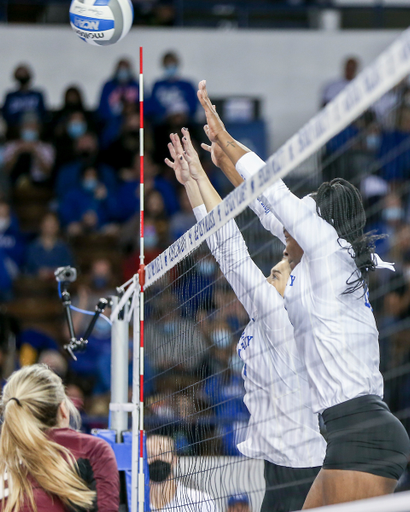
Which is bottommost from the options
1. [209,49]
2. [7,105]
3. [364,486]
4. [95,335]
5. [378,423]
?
[364,486]

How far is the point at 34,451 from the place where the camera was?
3.05 m

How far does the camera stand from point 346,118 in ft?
7.39

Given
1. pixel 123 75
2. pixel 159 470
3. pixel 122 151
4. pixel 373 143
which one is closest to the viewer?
pixel 159 470

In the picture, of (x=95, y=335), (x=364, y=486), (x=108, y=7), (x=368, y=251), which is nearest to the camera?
(x=364, y=486)

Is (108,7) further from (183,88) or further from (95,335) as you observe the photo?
(183,88)

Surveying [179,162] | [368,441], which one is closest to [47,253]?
[179,162]

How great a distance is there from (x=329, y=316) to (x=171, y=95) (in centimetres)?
891

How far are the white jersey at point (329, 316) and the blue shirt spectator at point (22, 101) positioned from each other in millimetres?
9056

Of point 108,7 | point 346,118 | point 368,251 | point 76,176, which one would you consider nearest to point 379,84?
point 346,118

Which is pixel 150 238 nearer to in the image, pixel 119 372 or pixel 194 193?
pixel 119 372

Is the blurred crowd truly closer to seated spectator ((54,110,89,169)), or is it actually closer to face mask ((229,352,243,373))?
seated spectator ((54,110,89,169))

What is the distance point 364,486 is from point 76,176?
340 inches

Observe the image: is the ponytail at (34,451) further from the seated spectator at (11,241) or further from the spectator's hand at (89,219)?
the spectator's hand at (89,219)

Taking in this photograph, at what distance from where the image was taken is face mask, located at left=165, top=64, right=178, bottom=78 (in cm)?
1123
